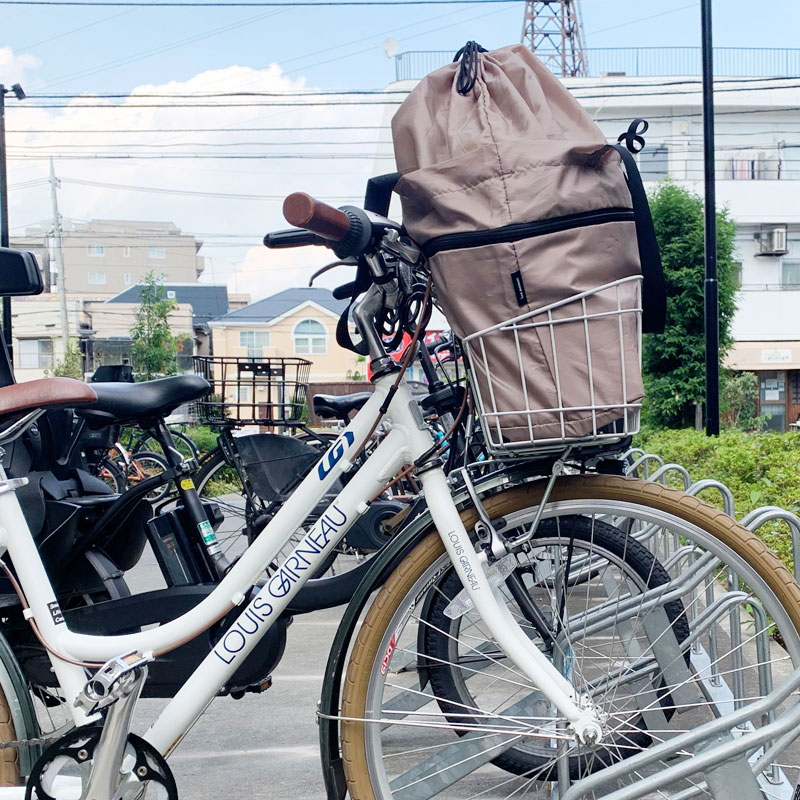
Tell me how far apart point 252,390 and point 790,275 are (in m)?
28.5

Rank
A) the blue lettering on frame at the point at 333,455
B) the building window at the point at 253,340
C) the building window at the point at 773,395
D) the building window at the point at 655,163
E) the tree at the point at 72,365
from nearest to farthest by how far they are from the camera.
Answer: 1. the blue lettering on frame at the point at 333,455
2. the tree at the point at 72,365
3. the building window at the point at 655,163
4. the building window at the point at 773,395
5. the building window at the point at 253,340

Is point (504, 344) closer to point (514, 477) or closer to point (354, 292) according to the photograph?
point (514, 477)

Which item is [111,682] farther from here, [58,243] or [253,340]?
[253,340]

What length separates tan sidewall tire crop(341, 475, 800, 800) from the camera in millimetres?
1892

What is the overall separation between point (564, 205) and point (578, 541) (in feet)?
2.56

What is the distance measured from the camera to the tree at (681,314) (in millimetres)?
13750

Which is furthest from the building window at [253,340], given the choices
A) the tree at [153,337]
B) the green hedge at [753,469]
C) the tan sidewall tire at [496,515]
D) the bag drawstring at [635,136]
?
the bag drawstring at [635,136]

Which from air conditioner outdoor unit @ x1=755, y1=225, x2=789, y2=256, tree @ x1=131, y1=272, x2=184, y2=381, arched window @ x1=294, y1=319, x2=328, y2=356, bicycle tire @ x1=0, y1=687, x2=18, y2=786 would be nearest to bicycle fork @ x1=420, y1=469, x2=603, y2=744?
bicycle tire @ x1=0, y1=687, x2=18, y2=786

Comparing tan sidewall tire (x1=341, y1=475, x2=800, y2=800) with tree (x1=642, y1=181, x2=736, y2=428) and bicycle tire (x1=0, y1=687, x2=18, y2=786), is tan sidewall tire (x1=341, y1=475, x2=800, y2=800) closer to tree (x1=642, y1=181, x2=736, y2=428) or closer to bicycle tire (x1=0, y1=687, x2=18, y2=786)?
bicycle tire (x1=0, y1=687, x2=18, y2=786)

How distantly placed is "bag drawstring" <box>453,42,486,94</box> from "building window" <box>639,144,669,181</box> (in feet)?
95.9

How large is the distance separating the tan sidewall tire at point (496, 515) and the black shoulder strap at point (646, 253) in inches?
14.3

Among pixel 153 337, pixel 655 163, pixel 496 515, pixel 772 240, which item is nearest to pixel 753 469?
pixel 496 515

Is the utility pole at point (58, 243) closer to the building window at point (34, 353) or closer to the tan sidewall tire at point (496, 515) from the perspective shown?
the building window at point (34, 353)

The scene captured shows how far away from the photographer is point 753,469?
6.69 m
